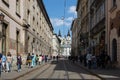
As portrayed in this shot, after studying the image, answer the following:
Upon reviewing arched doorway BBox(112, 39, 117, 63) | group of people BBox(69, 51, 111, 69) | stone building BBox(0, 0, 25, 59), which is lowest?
group of people BBox(69, 51, 111, 69)

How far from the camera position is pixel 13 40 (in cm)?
3372

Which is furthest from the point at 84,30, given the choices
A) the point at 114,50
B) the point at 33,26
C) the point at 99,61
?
the point at 114,50

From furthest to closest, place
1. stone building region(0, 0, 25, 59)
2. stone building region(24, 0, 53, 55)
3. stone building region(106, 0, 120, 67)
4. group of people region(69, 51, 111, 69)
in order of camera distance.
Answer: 1. stone building region(24, 0, 53, 55)
2. group of people region(69, 51, 111, 69)
3. stone building region(106, 0, 120, 67)
4. stone building region(0, 0, 25, 59)

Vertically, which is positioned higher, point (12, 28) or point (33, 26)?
point (33, 26)

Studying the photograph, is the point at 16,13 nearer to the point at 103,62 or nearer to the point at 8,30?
the point at 8,30

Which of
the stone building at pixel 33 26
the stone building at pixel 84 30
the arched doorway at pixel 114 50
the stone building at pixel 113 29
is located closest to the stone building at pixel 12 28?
the stone building at pixel 33 26

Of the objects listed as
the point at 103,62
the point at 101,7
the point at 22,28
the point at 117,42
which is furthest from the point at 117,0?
the point at 22,28

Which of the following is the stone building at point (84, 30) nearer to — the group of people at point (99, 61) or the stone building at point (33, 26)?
the stone building at point (33, 26)

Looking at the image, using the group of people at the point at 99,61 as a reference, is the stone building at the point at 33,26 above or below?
above

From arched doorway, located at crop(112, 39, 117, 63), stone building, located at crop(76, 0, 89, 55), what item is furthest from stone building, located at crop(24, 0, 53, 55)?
arched doorway, located at crop(112, 39, 117, 63)

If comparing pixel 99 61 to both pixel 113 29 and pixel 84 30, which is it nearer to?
pixel 113 29

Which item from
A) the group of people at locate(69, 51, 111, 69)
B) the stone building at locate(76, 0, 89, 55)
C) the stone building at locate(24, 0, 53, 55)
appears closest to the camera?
the group of people at locate(69, 51, 111, 69)

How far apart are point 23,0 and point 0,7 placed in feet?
45.9

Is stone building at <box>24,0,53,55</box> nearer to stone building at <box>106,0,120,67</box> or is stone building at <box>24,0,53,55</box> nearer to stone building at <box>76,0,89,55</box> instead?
stone building at <box>76,0,89,55</box>
